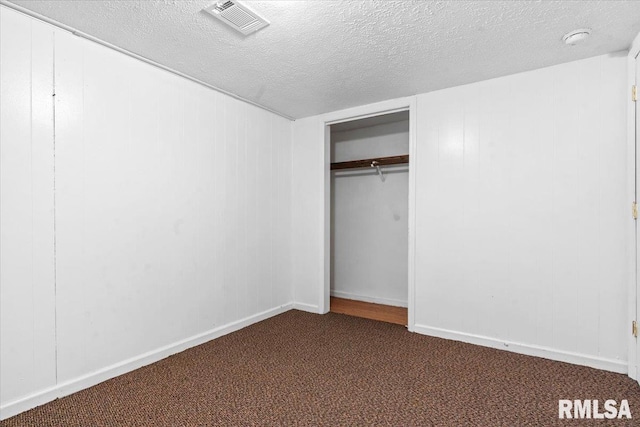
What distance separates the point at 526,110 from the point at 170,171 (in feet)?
9.54

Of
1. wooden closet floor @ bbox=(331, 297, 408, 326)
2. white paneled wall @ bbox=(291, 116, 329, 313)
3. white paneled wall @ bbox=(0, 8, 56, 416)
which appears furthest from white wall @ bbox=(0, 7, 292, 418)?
wooden closet floor @ bbox=(331, 297, 408, 326)

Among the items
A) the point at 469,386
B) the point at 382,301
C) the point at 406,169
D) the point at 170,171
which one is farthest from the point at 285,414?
the point at 406,169

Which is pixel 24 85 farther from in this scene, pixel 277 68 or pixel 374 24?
pixel 374 24

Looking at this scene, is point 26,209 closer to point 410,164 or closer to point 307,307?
point 307,307

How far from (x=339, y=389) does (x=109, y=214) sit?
76.0 inches

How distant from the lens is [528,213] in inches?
108

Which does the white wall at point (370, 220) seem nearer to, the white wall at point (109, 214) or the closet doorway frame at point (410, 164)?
the closet doorway frame at point (410, 164)

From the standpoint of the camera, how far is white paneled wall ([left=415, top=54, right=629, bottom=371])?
2459mm

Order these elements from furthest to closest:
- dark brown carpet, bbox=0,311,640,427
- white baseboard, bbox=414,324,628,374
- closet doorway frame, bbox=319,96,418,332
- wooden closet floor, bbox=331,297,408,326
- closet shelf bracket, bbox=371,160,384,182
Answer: closet shelf bracket, bbox=371,160,384,182
wooden closet floor, bbox=331,297,408,326
closet doorway frame, bbox=319,96,418,332
white baseboard, bbox=414,324,628,374
dark brown carpet, bbox=0,311,640,427

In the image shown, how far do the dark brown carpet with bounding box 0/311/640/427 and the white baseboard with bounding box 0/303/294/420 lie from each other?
50 millimetres

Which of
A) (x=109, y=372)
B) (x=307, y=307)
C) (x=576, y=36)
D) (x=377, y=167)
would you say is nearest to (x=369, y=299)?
(x=307, y=307)

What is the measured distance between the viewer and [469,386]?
2191 mm

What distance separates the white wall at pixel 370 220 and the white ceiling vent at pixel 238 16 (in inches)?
102

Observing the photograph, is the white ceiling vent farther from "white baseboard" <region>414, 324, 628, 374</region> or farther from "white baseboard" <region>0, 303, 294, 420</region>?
"white baseboard" <region>414, 324, 628, 374</region>
